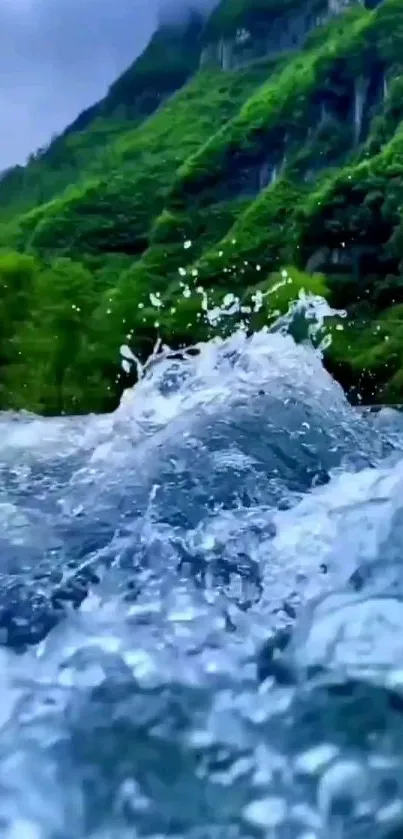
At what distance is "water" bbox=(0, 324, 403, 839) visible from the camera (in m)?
1.31

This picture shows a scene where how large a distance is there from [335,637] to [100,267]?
361 inches

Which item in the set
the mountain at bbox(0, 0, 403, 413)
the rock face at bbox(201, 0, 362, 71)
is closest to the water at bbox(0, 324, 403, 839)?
the mountain at bbox(0, 0, 403, 413)

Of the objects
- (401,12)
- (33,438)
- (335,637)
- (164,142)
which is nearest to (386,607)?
(335,637)

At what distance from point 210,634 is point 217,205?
35.1ft

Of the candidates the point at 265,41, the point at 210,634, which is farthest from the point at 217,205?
the point at 210,634

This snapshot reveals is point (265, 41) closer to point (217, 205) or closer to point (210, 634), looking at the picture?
point (217, 205)

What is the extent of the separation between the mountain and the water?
4.15m

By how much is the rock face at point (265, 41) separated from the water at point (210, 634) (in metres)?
15.3

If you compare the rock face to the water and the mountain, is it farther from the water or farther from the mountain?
the water

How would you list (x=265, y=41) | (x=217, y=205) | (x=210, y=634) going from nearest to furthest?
(x=210, y=634) → (x=217, y=205) → (x=265, y=41)

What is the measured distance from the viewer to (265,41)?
56.9 feet

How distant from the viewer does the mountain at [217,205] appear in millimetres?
7758

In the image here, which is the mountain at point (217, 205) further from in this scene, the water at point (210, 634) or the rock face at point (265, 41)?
the water at point (210, 634)

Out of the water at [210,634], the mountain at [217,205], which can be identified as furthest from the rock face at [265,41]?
the water at [210,634]
